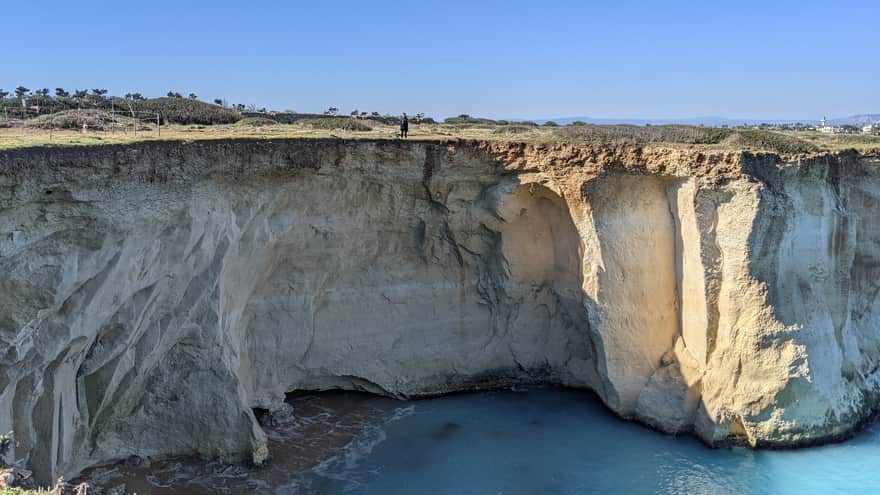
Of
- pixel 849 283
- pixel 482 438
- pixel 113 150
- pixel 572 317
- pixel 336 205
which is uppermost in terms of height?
pixel 113 150

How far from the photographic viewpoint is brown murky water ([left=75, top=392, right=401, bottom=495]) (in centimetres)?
1386

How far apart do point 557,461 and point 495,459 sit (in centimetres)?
135

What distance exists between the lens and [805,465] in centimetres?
1524

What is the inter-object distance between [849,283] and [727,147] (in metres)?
4.49

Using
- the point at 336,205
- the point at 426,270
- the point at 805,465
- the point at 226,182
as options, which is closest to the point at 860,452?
the point at 805,465

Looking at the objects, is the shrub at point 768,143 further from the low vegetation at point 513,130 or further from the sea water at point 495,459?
the sea water at point 495,459

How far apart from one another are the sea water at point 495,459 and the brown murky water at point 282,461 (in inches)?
1.0

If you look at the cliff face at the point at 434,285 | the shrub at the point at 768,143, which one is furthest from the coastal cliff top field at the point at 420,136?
the cliff face at the point at 434,285

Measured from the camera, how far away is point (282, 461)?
15.2m

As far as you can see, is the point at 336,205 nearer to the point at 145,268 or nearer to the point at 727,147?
the point at 145,268

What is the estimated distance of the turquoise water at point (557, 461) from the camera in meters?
14.5

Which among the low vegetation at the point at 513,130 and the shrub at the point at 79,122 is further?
the low vegetation at the point at 513,130

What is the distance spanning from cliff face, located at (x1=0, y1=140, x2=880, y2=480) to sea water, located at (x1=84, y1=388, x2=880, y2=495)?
0.52 meters

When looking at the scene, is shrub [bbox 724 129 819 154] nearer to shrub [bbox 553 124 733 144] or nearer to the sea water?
shrub [bbox 553 124 733 144]
